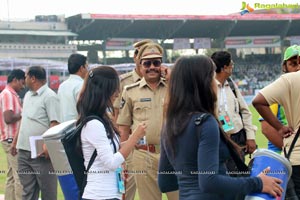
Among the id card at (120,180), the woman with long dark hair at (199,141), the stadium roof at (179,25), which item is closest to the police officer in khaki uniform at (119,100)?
the id card at (120,180)

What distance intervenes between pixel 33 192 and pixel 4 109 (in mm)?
1053

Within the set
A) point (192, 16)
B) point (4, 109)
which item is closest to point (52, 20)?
point (192, 16)

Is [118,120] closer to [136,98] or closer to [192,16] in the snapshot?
[136,98]

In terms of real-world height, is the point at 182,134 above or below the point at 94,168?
above

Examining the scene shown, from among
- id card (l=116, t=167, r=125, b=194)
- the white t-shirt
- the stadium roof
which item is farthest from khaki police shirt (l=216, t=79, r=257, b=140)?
the stadium roof

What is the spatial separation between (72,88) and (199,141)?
118 inches

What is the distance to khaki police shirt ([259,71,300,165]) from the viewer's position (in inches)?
131

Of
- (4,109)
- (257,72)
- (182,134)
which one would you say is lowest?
(257,72)

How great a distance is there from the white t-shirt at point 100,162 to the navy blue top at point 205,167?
1.79ft

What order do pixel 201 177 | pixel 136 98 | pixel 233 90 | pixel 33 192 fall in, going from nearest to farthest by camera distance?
pixel 201 177 < pixel 136 98 < pixel 233 90 < pixel 33 192

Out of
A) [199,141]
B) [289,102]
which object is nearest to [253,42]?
[289,102]

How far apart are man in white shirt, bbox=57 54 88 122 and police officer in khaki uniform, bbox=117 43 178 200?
33.2 inches

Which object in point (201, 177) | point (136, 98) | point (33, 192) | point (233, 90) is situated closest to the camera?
point (201, 177)

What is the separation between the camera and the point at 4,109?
5.96 m
